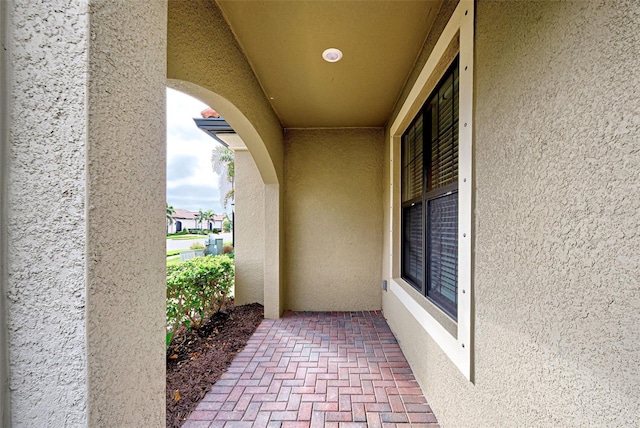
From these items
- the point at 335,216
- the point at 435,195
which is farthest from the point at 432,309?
the point at 335,216

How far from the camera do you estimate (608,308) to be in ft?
2.66

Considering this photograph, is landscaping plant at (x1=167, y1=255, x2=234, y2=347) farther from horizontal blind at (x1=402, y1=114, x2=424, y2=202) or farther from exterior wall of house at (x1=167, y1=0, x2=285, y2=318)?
horizontal blind at (x1=402, y1=114, x2=424, y2=202)

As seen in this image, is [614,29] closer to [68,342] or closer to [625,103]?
[625,103]

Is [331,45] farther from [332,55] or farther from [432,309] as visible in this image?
[432,309]

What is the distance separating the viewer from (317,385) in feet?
8.90

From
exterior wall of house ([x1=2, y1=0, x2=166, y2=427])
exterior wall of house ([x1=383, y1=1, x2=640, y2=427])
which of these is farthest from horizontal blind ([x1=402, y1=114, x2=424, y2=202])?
exterior wall of house ([x1=2, y1=0, x2=166, y2=427])

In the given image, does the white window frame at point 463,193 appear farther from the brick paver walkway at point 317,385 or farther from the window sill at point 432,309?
the brick paver walkway at point 317,385

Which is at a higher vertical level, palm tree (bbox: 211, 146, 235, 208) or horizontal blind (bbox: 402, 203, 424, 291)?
palm tree (bbox: 211, 146, 235, 208)

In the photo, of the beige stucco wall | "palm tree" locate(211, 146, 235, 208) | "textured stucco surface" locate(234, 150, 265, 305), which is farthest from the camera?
"palm tree" locate(211, 146, 235, 208)

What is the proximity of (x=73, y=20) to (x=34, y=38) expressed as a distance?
4.4 inches

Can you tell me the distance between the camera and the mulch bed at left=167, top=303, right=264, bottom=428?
8.04ft

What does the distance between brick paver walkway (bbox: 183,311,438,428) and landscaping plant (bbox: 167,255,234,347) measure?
0.92 metres

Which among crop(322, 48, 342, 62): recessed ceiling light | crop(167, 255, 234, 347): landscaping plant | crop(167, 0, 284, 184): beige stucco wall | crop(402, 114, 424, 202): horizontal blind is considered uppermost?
crop(322, 48, 342, 62): recessed ceiling light

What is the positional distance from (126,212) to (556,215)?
4.84 feet
